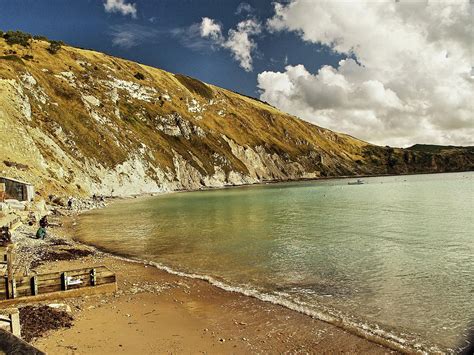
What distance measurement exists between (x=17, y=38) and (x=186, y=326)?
144m

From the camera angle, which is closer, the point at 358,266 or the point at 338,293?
the point at 338,293

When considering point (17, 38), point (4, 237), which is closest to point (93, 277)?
point (4, 237)

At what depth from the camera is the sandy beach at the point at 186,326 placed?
41.9ft

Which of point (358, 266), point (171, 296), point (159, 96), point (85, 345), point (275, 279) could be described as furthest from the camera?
point (159, 96)

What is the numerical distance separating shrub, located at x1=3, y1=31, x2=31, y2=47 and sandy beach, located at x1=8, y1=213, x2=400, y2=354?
135680 mm

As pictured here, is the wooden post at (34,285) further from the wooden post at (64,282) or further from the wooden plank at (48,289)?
the wooden post at (64,282)

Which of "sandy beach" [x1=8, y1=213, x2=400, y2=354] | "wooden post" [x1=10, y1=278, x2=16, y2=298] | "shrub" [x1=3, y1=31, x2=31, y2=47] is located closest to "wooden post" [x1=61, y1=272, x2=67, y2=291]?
"sandy beach" [x1=8, y1=213, x2=400, y2=354]

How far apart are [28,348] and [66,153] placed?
90603 mm

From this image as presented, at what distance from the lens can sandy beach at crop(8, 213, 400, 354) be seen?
1277 cm

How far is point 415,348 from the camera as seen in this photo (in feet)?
42.4

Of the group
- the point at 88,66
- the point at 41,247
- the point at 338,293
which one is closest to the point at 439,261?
the point at 338,293

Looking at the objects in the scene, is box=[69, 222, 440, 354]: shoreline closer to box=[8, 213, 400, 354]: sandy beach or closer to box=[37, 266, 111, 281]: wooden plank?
box=[8, 213, 400, 354]: sandy beach

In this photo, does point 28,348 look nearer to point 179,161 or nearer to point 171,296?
point 171,296

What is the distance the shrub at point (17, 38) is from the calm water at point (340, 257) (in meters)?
106
